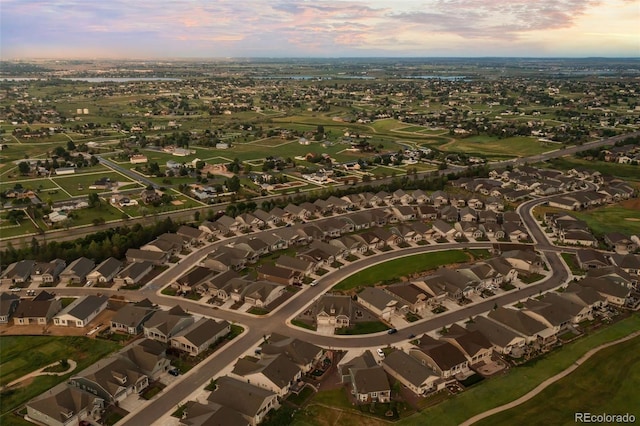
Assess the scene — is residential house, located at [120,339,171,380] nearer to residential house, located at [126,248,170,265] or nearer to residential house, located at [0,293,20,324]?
residential house, located at [0,293,20,324]

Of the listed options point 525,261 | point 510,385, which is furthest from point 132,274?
point 525,261

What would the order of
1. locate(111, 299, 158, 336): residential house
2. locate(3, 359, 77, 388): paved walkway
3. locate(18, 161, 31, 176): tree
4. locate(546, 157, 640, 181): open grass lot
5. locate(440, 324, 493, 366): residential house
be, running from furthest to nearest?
locate(546, 157, 640, 181): open grass lot
locate(18, 161, 31, 176): tree
locate(111, 299, 158, 336): residential house
locate(440, 324, 493, 366): residential house
locate(3, 359, 77, 388): paved walkway

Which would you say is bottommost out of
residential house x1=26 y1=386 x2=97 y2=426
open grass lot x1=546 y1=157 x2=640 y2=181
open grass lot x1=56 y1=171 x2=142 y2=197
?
residential house x1=26 y1=386 x2=97 y2=426

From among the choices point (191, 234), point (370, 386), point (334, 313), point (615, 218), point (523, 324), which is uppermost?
point (191, 234)

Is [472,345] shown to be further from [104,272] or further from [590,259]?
[104,272]

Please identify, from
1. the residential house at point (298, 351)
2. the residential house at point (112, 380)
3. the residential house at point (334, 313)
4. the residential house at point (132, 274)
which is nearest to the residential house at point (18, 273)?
the residential house at point (132, 274)

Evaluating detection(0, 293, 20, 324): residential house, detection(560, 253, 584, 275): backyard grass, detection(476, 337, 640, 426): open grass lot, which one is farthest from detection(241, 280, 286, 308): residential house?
detection(560, 253, 584, 275): backyard grass

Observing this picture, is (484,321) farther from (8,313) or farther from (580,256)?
(8,313)
